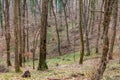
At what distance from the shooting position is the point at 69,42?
43.9 m

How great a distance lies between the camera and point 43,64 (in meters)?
18.3

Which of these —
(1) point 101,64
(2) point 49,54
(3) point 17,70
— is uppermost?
(1) point 101,64

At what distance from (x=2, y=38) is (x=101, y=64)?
154 feet

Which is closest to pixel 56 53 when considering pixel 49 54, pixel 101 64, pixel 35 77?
pixel 49 54

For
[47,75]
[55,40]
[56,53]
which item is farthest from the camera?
[55,40]

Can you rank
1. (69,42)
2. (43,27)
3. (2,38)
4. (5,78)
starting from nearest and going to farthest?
(5,78) → (43,27) → (69,42) → (2,38)

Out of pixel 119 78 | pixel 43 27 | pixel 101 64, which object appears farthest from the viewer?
pixel 43 27

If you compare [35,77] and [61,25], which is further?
[61,25]

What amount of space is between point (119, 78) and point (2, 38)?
4385cm

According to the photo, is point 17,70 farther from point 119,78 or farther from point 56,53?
point 56,53

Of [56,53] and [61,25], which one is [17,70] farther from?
[61,25]

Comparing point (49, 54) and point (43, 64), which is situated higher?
point (43, 64)

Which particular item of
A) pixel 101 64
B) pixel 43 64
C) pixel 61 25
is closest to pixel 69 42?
pixel 61 25

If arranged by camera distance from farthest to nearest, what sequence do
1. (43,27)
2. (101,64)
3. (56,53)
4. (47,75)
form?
(56,53)
(43,27)
(47,75)
(101,64)
